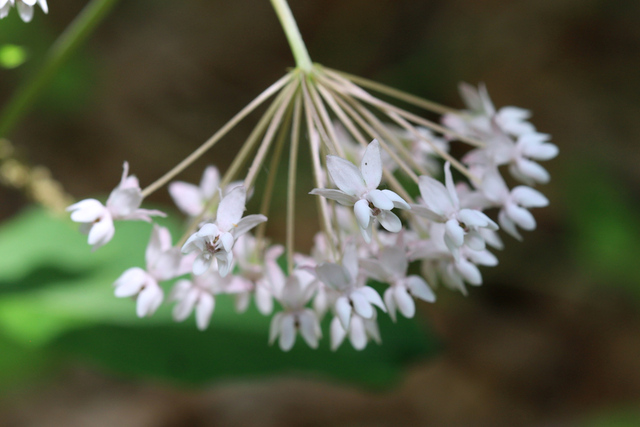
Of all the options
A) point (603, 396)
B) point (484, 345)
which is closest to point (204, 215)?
point (484, 345)

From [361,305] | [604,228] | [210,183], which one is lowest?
[361,305]

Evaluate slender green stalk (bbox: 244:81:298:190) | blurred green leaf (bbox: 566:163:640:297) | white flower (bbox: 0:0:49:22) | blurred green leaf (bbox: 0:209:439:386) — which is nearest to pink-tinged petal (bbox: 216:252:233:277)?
slender green stalk (bbox: 244:81:298:190)

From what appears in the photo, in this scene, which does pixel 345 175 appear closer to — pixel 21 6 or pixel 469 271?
pixel 469 271

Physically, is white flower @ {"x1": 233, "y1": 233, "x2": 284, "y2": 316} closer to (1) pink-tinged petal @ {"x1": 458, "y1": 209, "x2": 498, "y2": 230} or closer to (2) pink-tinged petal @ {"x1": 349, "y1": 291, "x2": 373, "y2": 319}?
(2) pink-tinged petal @ {"x1": 349, "y1": 291, "x2": 373, "y2": 319}

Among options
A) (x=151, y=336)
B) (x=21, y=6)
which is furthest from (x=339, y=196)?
(x=151, y=336)

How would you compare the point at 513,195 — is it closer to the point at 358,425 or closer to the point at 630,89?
the point at 358,425

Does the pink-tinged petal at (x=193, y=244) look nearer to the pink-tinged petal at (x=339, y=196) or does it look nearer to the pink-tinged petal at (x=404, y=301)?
the pink-tinged petal at (x=339, y=196)
